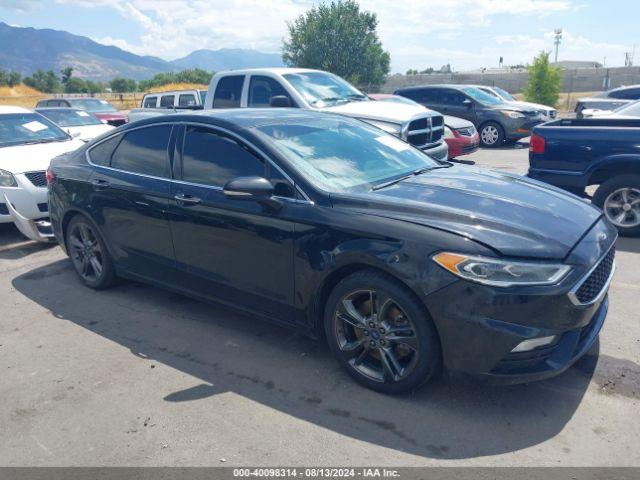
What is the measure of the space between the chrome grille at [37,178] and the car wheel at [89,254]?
5.55ft

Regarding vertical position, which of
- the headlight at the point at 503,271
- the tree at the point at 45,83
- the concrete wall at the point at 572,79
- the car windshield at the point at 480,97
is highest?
the tree at the point at 45,83

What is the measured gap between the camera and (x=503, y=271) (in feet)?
9.42

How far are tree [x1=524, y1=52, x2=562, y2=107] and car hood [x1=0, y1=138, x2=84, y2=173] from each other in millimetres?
22460

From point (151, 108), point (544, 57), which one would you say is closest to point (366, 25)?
point (544, 57)

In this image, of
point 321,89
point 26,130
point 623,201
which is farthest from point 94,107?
point 623,201

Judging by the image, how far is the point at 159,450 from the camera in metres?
2.98

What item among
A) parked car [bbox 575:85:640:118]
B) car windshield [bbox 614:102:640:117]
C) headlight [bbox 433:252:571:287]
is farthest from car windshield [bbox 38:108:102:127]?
parked car [bbox 575:85:640:118]

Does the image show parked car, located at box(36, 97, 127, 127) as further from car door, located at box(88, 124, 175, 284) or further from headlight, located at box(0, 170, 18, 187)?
car door, located at box(88, 124, 175, 284)

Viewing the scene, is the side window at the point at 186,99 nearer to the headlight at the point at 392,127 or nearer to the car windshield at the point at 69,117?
the car windshield at the point at 69,117

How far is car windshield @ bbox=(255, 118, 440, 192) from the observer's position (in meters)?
3.76

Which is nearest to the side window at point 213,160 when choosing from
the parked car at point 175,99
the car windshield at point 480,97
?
the car windshield at point 480,97

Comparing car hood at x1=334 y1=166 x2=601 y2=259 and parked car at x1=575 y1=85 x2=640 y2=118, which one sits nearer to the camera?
car hood at x1=334 y1=166 x2=601 y2=259

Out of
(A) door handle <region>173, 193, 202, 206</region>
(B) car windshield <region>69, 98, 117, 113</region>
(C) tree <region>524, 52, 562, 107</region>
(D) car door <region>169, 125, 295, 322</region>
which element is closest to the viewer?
(D) car door <region>169, 125, 295, 322</region>

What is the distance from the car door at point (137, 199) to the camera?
175 inches
